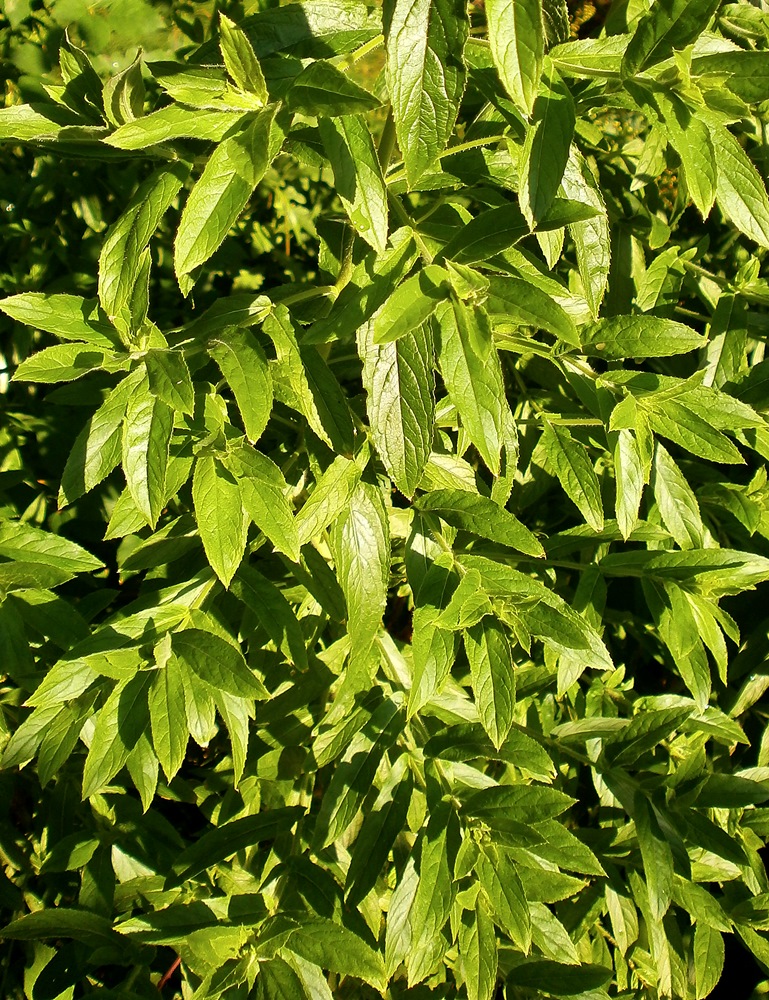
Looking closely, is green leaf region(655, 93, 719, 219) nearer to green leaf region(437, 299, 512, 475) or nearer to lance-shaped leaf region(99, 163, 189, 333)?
green leaf region(437, 299, 512, 475)

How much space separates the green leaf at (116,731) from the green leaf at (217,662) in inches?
3.5

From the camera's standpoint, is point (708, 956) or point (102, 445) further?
point (708, 956)

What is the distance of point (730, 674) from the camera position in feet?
7.52

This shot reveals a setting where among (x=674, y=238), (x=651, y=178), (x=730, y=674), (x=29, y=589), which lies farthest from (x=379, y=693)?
(x=674, y=238)

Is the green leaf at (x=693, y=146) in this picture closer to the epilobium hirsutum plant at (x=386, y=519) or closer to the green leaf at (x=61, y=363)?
the epilobium hirsutum plant at (x=386, y=519)

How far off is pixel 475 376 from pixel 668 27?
1.72ft

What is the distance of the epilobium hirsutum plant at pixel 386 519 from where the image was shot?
116 centimetres

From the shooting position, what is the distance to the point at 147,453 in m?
1.19

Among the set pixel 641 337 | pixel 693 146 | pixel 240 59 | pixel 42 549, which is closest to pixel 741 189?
pixel 693 146

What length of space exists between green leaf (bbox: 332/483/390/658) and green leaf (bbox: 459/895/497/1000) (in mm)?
472

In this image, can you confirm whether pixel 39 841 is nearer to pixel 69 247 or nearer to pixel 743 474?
pixel 69 247

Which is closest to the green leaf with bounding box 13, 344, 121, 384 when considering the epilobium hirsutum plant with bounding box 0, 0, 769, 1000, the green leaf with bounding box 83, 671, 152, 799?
the epilobium hirsutum plant with bounding box 0, 0, 769, 1000

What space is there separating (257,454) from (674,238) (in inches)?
70.5

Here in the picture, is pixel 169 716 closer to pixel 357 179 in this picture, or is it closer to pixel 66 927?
pixel 66 927
